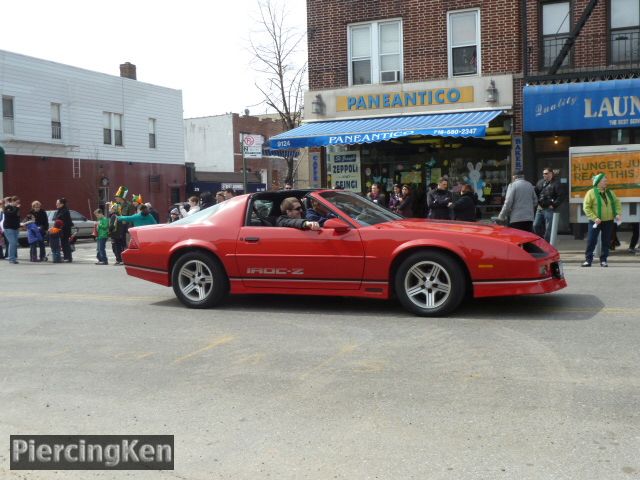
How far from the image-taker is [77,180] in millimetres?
32750

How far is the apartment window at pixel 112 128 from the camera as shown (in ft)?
113

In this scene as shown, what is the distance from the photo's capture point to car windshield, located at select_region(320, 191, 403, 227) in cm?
800

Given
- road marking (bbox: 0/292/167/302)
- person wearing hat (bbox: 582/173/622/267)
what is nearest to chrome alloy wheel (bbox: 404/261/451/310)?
road marking (bbox: 0/292/167/302)

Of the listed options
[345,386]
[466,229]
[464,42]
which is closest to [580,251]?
[464,42]

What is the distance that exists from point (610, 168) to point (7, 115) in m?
24.1

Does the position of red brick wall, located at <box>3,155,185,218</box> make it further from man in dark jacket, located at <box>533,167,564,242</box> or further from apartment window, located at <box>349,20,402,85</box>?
man in dark jacket, located at <box>533,167,564,242</box>

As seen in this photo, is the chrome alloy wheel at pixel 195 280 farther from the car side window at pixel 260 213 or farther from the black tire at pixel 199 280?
the car side window at pixel 260 213

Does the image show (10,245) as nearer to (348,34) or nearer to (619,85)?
(348,34)

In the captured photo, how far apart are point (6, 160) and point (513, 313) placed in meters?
26.4

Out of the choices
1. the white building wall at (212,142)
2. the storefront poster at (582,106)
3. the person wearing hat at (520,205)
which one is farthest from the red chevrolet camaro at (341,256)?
the white building wall at (212,142)

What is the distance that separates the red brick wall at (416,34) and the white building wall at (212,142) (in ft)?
101

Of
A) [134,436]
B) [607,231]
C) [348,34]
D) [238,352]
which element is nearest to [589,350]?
[238,352]

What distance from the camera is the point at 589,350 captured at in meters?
5.89

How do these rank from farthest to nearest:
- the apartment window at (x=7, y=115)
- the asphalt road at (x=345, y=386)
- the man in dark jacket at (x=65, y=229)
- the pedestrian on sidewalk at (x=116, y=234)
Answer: the apartment window at (x=7, y=115) → the man in dark jacket at (x=65, y=229) → the pedestrian on sidewalk at (x=116, y=234) → the asphalt road at (x=345, y=386)
